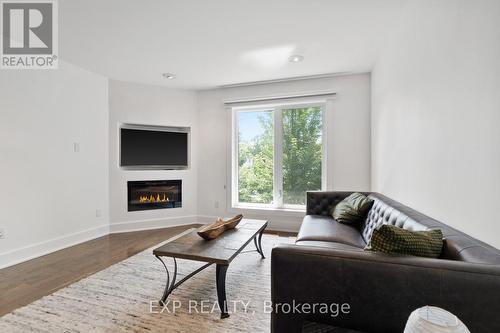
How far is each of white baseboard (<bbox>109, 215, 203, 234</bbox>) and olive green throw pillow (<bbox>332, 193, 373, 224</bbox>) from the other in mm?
2790

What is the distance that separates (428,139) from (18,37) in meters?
4.17

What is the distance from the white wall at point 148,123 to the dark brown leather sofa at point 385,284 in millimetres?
3571

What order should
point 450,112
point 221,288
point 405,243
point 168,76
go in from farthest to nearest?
point 168,76, point 221,288, point 450,112, point 405,243

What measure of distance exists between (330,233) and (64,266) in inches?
117

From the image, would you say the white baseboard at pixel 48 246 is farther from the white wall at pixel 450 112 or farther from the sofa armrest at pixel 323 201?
the white wall at pixel 450 112

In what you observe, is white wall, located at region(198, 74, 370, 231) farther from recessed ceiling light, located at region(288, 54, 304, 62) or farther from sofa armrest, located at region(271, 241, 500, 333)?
sofa armrest, located at region(271, 241, 500, 333)

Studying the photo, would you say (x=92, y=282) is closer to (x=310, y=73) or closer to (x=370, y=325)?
(x=370, y=325)

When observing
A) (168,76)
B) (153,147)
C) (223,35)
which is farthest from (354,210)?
(153,147)

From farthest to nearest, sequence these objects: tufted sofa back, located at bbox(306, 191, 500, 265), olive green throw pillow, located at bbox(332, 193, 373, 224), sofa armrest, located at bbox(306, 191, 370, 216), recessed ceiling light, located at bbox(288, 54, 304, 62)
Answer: sofa armrest, located at bbox(306, 191, 370, 216)
recessed ceiling light, located at bbox(288, 54, 304, 62)
olive green throw pillow, located at bbox(332, 193, 373, 224)
tufted sofa back, located at bbox(306, 191, 500, 265)

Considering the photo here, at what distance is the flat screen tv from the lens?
13.5 ft

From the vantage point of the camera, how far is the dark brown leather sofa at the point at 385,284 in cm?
88

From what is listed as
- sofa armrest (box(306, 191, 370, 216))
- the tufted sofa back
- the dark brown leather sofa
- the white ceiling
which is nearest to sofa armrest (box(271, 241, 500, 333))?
the dark brown leather sofa

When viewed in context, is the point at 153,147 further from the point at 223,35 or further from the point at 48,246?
the point at 223,35

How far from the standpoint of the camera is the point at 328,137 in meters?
3.86
